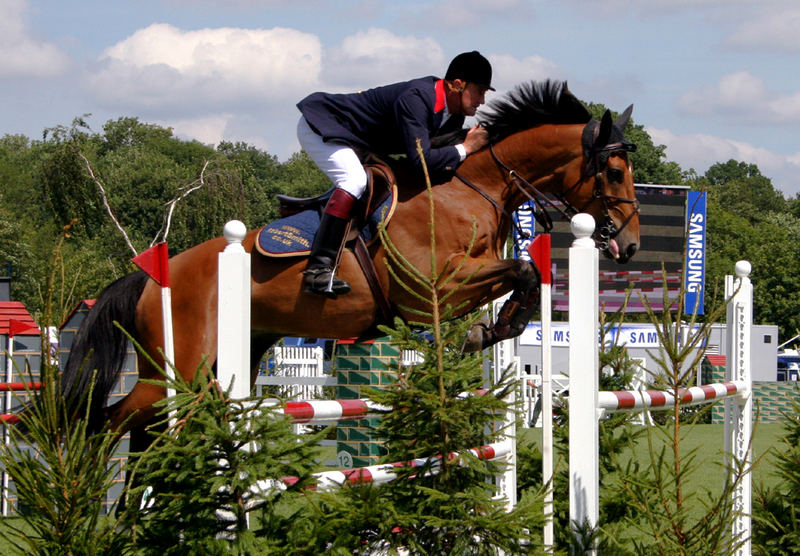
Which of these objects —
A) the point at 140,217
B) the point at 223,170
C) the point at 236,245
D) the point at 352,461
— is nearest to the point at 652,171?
the point at 140,217

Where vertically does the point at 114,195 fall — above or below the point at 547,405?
above

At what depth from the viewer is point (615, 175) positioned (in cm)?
423

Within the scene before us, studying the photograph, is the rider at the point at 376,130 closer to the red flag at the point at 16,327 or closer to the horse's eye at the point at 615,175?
the horse's eye at the point at 615,175

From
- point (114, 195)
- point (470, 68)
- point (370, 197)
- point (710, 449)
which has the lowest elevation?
point (710, 449)

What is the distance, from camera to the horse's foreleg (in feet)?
12.4

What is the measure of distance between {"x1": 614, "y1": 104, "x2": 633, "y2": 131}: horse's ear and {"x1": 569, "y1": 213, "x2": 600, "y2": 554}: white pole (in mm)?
1608

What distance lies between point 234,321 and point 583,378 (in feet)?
3.42

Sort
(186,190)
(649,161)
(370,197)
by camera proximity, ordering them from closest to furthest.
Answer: (370,197), (186,190), (649,161)

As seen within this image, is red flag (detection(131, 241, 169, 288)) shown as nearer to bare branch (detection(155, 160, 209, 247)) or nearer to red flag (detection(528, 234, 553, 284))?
red flag (detection(528, 234, 553, 284))

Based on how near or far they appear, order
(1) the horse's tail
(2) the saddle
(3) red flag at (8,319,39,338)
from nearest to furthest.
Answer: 1. (2) the saddle
2. (1) the horse's tail
3. (3) red flag at (8,319,39,338)

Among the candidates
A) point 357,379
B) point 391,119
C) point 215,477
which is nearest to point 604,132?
point 391,119

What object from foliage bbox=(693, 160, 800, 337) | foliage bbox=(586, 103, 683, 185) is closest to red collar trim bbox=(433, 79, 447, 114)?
foliage bbox=(693, 160, 800, 337)

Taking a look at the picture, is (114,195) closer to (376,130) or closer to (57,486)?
(376,130)

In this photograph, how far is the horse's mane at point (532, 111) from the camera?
4355 mm
